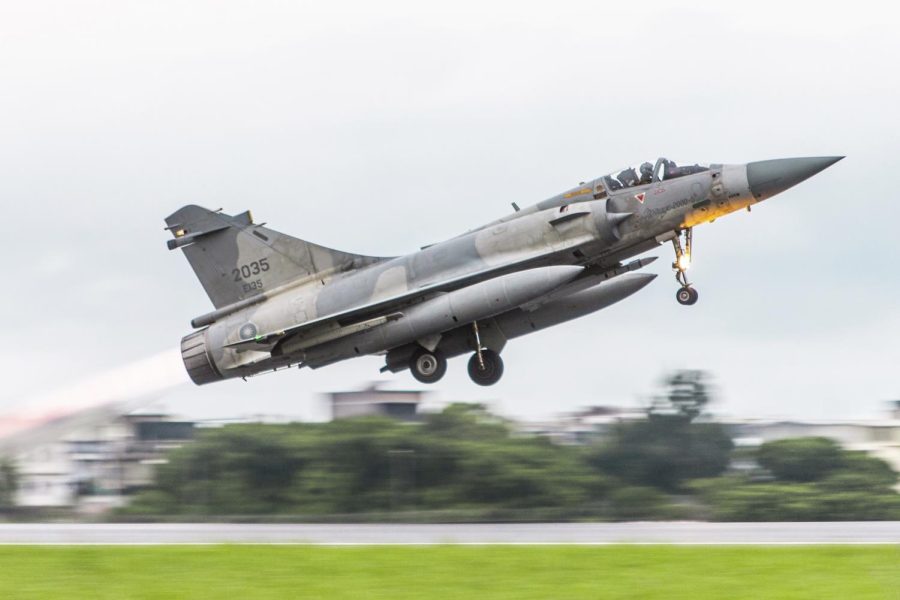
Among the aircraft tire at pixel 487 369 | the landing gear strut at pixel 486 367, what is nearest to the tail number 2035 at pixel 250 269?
the landing gear strut at pixel 486 367

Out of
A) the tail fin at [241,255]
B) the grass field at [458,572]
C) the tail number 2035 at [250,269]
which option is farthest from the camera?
the tail number 2035 at [250,269]

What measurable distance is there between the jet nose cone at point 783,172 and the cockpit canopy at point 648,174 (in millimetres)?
903

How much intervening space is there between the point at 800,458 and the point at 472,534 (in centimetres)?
1854

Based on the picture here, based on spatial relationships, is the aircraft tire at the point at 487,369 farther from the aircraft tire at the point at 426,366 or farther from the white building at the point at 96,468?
the white building at the point at 96,468

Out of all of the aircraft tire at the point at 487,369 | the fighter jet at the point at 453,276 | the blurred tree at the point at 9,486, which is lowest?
the blurred tree at the point at 9,486

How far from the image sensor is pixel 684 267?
84.0 feet

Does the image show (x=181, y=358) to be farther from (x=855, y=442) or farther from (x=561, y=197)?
(x=855, y=442)

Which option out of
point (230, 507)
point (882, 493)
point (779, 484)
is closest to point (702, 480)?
point (779, 484)

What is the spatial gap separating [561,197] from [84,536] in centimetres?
1089

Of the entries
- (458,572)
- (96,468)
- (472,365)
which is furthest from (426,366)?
(96,468)

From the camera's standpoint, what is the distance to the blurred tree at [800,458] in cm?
4041

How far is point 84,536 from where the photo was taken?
2672 cm

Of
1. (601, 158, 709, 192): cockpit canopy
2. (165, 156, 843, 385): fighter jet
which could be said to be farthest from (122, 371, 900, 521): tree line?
(601, 158, 709, 192): cockpit canopy

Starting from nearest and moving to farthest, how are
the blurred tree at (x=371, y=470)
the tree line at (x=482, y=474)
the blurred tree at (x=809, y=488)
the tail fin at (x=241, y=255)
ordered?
the tail fin at (x=241, y=255) < the blurred tree at (x=809, y=488) < the tree line at (x=482, y=474) < the blurred tree at (x=371, y=470)
